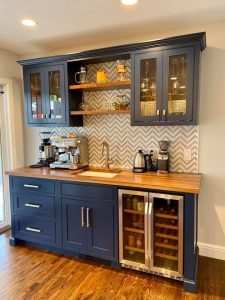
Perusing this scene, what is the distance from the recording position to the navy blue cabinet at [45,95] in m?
2.96

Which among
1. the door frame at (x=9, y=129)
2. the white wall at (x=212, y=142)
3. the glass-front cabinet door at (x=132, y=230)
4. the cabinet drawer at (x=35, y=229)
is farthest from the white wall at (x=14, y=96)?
the white wall at (x=212, y=142)

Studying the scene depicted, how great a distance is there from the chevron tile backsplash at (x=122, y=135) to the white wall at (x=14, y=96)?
2.34 ft

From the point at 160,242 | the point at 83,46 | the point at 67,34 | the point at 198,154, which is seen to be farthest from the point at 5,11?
the point at 160,242

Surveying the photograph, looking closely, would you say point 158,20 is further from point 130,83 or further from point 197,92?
point 197,92

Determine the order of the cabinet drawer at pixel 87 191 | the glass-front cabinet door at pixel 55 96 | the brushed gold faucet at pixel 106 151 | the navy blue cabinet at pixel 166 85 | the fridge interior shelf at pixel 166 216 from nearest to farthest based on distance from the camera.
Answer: the fridge interior shelf at pixel 166 216 → the navy blue cabinet at pixel 166 85 → the cabinet drawer at pixel 87 191 → the glass-front cabinet door at pixel 55 96 → the brushed gold faucet at pixel 106 151

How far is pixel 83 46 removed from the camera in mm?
3150

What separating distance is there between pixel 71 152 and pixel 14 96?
126 centimetres

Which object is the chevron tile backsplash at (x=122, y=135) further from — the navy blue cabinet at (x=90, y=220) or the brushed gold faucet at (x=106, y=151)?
the navy blue cabinet at (x=90, y=220)

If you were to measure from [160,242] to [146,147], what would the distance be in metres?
1.09

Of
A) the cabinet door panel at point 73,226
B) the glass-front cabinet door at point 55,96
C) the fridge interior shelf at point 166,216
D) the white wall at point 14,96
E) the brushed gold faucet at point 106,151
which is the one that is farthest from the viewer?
the white wall at point 14,96

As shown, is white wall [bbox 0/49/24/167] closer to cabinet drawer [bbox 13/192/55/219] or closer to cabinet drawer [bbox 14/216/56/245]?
cabinet drawer [bbox 13/192/55/219]

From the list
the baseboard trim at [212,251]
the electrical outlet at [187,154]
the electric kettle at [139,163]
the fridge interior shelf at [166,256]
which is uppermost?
the electrical outlet at [187,154]

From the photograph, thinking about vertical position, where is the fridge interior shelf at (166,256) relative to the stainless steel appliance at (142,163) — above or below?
below

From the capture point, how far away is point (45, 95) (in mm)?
3055
